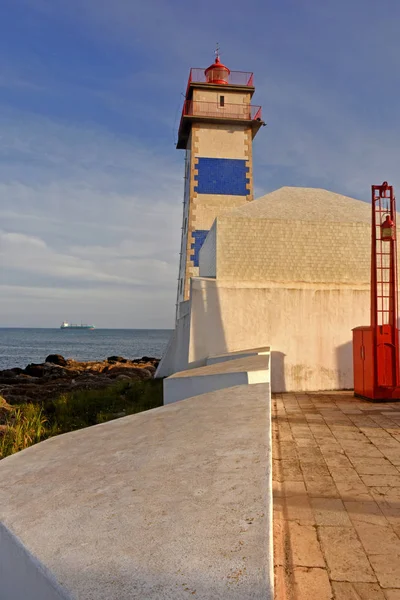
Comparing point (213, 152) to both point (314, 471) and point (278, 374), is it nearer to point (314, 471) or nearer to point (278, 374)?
point (278, 374)

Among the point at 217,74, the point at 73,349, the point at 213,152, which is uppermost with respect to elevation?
the point at 217,74

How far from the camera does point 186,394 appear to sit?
24.1 feet

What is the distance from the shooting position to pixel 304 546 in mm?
2914

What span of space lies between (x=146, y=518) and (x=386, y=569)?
1.35 meters

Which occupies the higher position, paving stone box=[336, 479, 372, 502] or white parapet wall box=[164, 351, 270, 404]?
white parapet wall box=[164, 351, 270, 404]

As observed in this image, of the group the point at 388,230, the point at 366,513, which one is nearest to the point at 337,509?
the point at 366,513

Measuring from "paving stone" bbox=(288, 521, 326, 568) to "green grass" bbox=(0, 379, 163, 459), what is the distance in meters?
5.42

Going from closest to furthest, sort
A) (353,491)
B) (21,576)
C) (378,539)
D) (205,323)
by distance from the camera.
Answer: (21,576)
(378,539)
(353,491)
(205,323)

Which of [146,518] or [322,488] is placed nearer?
[146,518]

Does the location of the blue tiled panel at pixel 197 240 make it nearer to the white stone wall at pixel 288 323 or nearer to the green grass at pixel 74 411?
the green grass at pixel 74 411

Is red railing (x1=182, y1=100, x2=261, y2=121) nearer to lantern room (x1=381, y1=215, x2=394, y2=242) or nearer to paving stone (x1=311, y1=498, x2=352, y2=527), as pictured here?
lantern room (x1=381, y1=215, x2=394, y2=242)

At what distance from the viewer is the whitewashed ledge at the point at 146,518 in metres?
1.99

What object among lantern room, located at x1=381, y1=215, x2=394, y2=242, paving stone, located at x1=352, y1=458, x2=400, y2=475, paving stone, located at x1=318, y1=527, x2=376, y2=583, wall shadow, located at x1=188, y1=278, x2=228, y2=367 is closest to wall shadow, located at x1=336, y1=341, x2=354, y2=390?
wall shadow, located at x1=188, y1=278, x2=228, y2=367

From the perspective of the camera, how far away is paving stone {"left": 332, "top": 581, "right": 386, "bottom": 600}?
7.72 ft
